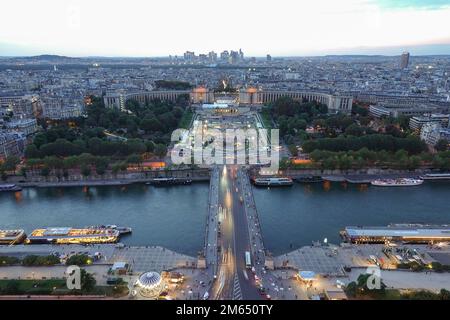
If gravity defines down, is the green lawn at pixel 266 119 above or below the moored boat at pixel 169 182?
above

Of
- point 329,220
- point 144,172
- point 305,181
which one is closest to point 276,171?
point 305,181

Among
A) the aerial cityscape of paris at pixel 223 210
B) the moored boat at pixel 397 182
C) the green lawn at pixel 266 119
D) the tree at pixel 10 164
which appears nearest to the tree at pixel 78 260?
the aerial cityscape of paris at pixel 223 210

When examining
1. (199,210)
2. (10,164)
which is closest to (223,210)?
(199,210)

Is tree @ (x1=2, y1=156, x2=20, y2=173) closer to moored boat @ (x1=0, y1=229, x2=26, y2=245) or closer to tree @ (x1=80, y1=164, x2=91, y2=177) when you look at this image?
tree @ (x1=80, y1=164, x2=91, y2=177)

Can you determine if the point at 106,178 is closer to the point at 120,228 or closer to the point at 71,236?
the point at 120,228

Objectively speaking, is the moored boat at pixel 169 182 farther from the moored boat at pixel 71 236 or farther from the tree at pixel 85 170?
the moored boat at pixel 71 236

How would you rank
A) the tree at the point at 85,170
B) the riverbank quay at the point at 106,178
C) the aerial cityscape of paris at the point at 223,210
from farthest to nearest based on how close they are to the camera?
the tree at the point at 85,170 < the riverbank quay at the point at 106,178 < the aerial cityscape of paris at the point at 223,210
